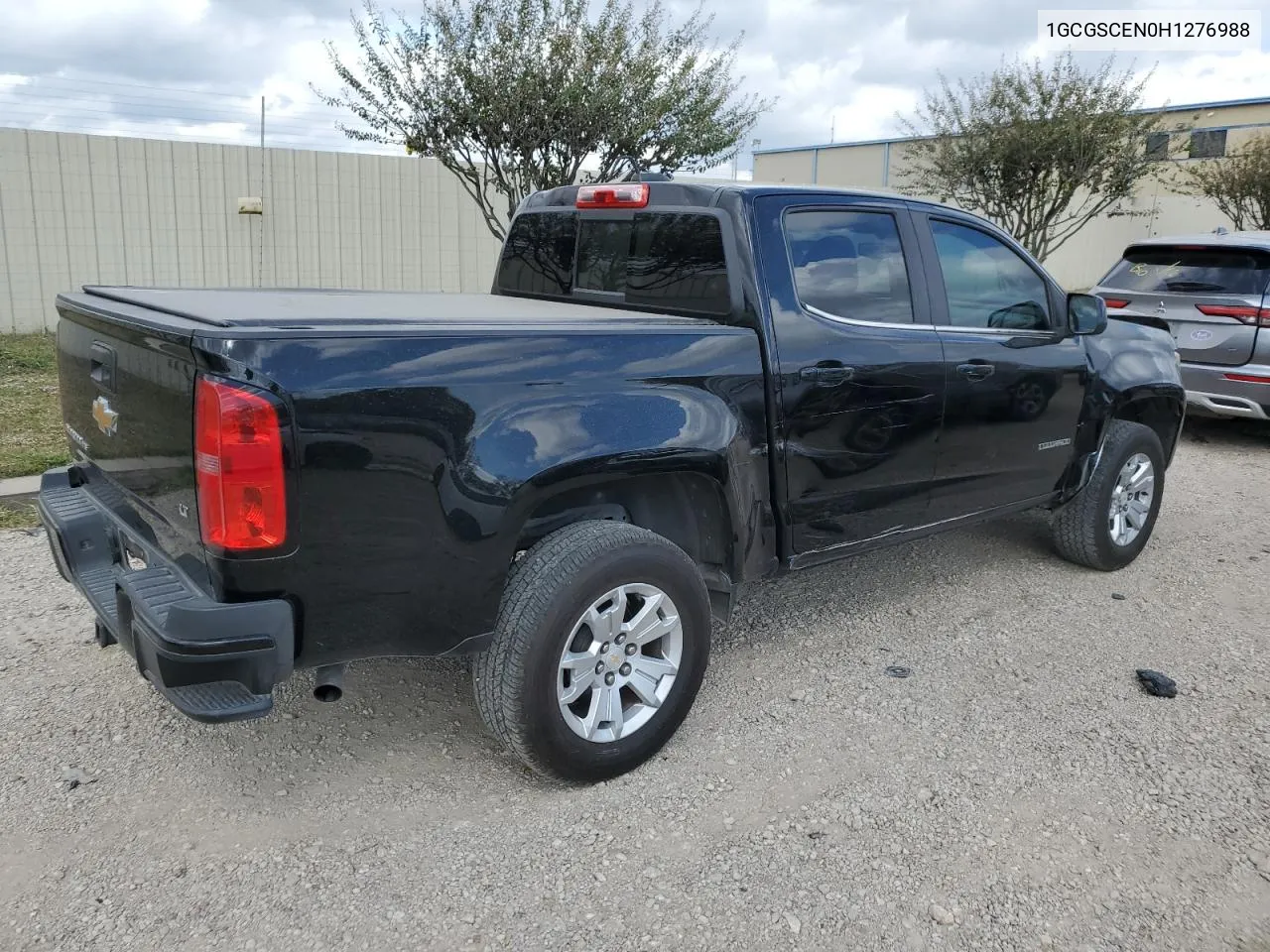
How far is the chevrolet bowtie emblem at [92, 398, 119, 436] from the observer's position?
3.05m

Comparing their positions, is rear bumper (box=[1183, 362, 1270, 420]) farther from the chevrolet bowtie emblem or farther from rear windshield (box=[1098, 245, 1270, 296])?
the chevrolet bowtie emblem

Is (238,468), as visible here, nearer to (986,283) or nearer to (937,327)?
(937,327)

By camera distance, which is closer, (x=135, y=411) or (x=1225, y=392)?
(x=135, y=411)

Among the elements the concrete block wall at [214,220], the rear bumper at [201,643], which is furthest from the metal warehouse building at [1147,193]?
the rear bumper at [201,643]

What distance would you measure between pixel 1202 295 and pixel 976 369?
489 centimetres

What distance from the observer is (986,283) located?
14.4ft

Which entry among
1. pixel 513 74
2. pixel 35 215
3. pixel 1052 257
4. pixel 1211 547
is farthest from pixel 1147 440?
pixel 1052 257

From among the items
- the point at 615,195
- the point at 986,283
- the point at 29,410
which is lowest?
the point at 29,410

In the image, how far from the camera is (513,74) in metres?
8.69

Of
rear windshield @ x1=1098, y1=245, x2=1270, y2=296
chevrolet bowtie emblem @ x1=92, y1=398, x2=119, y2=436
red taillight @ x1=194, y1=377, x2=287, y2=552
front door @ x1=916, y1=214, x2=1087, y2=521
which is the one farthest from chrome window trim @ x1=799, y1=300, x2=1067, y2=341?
rear windshield @ x1=1098, y1=245, x2=1270, y2=296

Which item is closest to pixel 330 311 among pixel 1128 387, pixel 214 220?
pixel 1128 387

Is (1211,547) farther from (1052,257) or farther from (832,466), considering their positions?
(1052,257)

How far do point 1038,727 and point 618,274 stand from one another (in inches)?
88.0

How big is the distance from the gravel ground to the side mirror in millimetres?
1345
